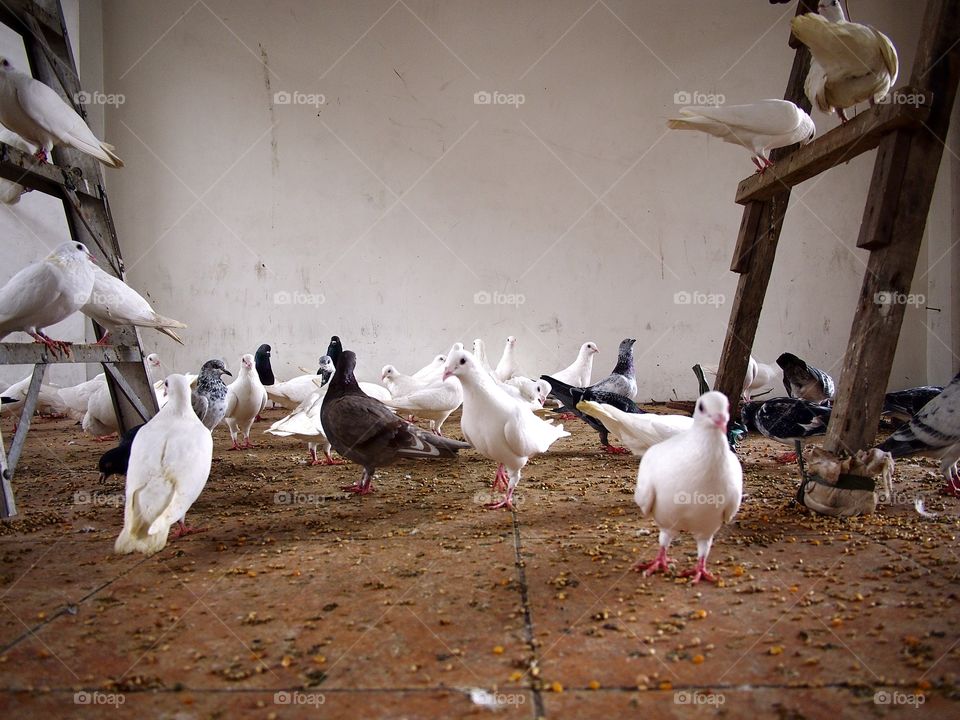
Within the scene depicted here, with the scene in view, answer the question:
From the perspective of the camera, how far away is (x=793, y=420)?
3551 millimetres

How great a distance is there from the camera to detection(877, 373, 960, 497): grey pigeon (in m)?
2.89

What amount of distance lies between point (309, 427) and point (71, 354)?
1.37 m

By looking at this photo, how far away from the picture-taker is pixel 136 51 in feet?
23.7

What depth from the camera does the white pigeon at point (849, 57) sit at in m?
2.91

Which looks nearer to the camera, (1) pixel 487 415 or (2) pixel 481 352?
(1) pixel 487 415

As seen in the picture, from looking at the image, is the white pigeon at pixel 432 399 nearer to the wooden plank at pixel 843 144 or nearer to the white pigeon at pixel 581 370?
the white pigeon at pixel 581 370

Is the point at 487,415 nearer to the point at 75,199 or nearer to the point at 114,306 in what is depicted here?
the point at 114,306

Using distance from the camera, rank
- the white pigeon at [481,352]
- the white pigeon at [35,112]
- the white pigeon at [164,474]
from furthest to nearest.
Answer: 1. the white pigeon at [481,352]
2. the white pigeon at [35,112]
3. the white pigeon at [164,474]

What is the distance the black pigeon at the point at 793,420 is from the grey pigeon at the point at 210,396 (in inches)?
142

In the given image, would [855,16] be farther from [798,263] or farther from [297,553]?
[297,553]

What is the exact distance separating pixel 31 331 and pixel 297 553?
202 cm

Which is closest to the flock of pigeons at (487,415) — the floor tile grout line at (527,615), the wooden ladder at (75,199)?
the wooden ladder at (75,199)

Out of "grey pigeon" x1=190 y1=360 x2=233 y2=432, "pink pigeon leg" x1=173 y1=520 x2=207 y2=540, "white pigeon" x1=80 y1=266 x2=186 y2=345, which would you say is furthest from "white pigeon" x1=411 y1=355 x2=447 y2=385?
"pink pigeon leg" x1=173 y1=520 x2=207 y2=540

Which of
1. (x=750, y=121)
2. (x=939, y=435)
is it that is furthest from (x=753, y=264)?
(x=939, y=435)
